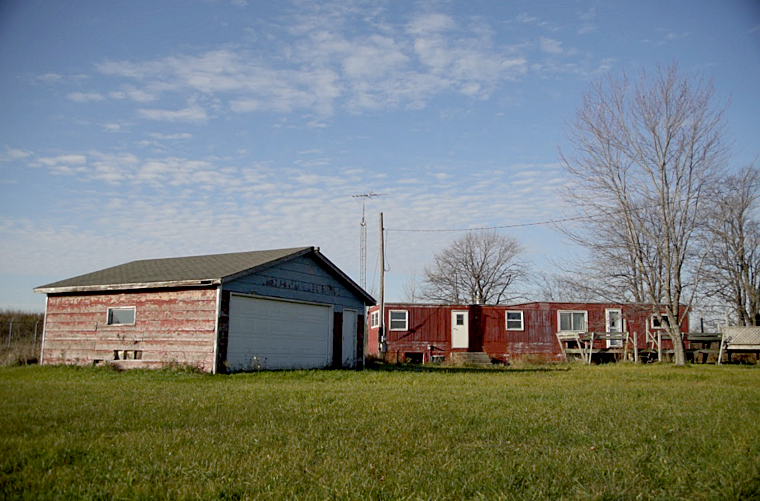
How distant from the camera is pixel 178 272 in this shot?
20.8 m

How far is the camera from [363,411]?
984cm

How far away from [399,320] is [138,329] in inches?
642

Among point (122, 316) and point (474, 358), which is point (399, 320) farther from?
point (122, 316)

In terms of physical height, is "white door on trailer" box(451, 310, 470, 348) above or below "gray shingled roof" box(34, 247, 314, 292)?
below

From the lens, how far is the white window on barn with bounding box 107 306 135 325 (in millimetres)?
20422

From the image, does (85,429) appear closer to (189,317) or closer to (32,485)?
(32,485)

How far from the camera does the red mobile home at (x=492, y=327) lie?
34000 millimetres

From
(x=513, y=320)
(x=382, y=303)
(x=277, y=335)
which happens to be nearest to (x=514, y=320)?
(x=513, y=320)

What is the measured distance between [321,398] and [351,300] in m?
13.1

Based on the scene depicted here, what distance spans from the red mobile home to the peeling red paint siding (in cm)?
1576

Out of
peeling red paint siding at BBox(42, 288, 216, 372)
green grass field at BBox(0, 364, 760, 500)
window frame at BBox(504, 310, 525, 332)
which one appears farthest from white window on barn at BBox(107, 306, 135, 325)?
window frame at BBox(504, 310, 525, 332)

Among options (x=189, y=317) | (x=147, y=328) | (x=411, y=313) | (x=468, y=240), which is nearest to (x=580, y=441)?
(x=189, y=317)

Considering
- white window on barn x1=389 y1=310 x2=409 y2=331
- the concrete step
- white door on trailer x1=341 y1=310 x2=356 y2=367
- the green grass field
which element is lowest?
the green grass field

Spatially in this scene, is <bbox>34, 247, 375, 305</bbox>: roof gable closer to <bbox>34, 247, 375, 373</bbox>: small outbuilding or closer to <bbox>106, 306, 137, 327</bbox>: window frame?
<bbox>34, 247, 375, 373</bbox>: small outbuilding
